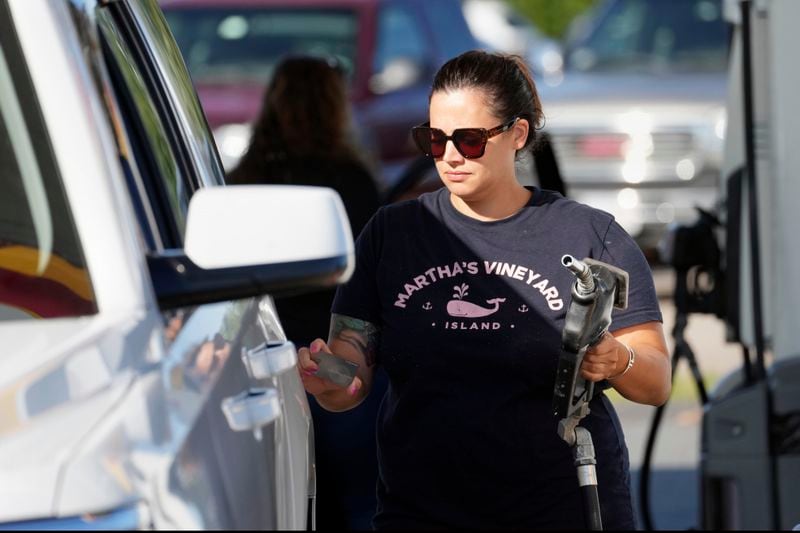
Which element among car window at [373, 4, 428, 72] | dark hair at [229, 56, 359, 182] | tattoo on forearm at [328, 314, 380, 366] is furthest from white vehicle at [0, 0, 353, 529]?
car window at [373, 4, 428, 72]

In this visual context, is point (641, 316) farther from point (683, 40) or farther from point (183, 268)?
point (683, 40)

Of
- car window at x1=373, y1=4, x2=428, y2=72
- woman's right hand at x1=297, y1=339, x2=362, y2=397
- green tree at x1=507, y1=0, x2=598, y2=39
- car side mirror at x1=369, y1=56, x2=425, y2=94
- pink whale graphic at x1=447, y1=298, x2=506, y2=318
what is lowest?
woman's right hand at x1=297, y1=339, x2=362, y2=397

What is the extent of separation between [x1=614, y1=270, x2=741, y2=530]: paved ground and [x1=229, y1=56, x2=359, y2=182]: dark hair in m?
1.55

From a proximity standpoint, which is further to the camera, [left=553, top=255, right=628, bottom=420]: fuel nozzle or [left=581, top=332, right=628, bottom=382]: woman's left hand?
[left=581, top=332, right=628, bottom=382]: woman's left hand

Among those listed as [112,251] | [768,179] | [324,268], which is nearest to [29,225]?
[112,251]

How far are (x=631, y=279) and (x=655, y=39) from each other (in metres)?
9.72

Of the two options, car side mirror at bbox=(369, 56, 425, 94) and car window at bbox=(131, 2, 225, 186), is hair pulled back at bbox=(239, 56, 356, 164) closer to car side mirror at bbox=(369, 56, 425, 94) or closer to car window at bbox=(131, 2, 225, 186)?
car window at bbox=(131, 2, 225, 186)

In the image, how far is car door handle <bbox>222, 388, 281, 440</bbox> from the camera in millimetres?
2301

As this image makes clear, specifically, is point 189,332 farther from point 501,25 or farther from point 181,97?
point 501,25

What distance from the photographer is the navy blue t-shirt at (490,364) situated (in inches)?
133

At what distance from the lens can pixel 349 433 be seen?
16.5 feet

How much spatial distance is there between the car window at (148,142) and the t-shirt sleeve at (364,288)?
475mm

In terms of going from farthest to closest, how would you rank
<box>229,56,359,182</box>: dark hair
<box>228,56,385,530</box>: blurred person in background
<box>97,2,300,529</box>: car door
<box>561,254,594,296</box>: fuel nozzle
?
<box>229,56,359,182</box>: dark hair
<box>228,56,385,530</box>: blurred person in background
<box>561,254,594,296</box>: fuel nozzle
<box>97,2,300,529</box>: car door

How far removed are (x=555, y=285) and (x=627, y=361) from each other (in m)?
0.21
